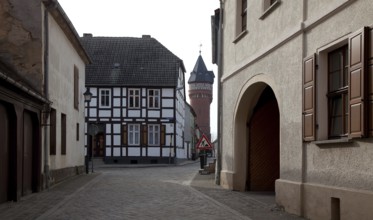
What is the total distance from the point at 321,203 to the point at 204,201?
4599 mm

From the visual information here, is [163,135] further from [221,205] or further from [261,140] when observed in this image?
[221,205]

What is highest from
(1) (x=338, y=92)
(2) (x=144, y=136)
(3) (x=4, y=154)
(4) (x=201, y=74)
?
(4) (x=201, y=74)

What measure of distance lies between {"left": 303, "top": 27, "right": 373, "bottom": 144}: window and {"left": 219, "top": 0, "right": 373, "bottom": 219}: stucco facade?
0.13ft

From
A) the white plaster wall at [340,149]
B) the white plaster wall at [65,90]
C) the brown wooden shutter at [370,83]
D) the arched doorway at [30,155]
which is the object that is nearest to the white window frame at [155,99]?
the white plaster wall at [65,90]

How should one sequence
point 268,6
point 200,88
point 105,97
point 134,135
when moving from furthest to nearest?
point 200,88 < point 105,97 < point 134,135 < point 268,6

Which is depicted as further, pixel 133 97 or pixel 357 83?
pixel 133 97

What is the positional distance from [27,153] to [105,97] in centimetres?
2945

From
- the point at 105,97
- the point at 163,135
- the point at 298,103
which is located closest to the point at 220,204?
the point at 298,103

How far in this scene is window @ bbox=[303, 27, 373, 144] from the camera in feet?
27.6

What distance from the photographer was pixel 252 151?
55.2ft

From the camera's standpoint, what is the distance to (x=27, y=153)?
16.1m

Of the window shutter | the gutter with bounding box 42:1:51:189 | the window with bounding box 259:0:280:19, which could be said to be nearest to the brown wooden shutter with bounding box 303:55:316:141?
the window shutter

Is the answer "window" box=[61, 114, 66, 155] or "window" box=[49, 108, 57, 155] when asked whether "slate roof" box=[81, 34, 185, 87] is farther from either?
"window" box=[49, 108, 57, 155]

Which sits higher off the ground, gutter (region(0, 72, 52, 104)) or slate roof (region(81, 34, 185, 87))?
slate roof (region(81, 34, 185, 87))
